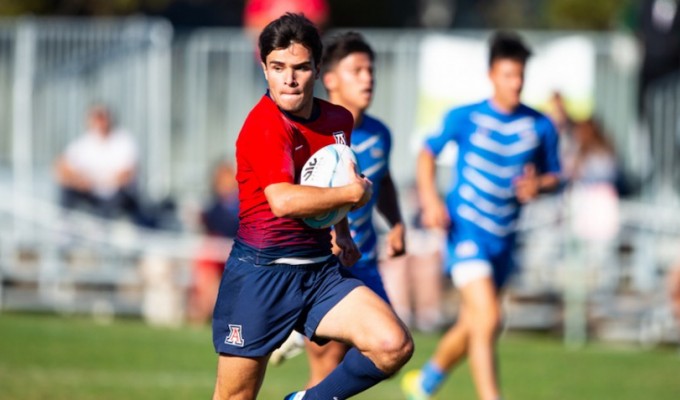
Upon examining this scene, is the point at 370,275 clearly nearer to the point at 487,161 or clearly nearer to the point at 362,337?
the point at 362,337

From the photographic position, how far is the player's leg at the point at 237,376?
6.43 m

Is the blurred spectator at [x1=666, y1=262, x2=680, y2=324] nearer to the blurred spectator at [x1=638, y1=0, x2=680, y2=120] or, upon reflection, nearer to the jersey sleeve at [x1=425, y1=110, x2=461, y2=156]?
the blurred spectator at [x1=638, y1=0, x2=680, y2=120]

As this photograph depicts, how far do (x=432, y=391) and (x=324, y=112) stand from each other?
3.65 meters

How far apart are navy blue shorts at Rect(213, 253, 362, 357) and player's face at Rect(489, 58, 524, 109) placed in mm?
3376

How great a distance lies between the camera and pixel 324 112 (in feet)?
21.4

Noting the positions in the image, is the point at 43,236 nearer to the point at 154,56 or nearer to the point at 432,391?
the point at 154,56

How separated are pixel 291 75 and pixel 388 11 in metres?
21.1

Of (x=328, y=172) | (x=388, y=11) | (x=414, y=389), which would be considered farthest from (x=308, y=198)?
(x=388, y=11)

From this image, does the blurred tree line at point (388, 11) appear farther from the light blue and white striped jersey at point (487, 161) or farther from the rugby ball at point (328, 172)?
the rugby ball at point (328, 172)

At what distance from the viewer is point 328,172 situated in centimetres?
618

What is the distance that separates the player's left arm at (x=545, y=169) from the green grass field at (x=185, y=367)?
171cm

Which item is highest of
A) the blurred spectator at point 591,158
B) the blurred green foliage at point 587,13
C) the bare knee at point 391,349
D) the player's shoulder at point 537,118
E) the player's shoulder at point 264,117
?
the blurred green foliage at point 587,13

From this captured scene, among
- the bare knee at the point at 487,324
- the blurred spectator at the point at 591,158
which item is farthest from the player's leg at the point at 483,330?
the blurred spectator at the point at 591,158

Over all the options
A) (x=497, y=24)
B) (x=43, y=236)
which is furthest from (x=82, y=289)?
(x=497, y=24)
